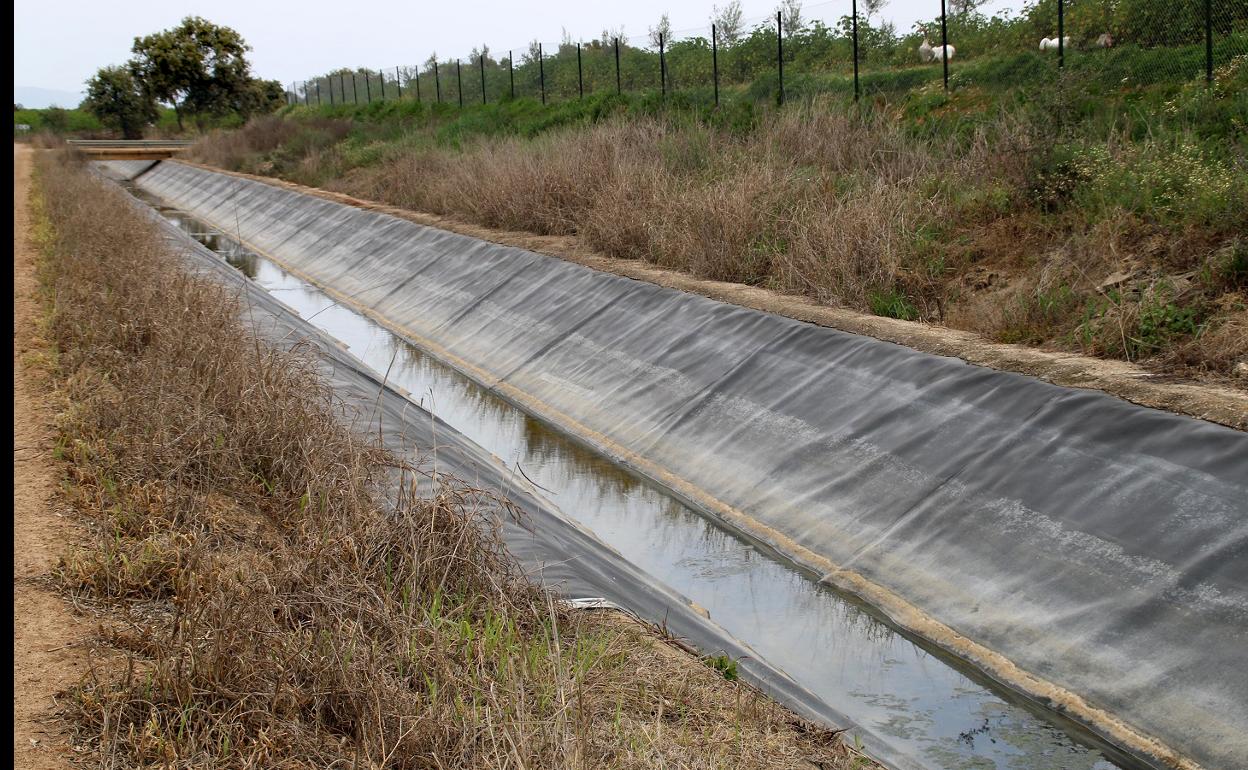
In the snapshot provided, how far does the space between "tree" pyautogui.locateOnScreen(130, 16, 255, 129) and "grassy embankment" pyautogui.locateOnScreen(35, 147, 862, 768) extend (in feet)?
207

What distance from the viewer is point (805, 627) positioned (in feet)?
24.0

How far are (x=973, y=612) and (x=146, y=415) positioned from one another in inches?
206

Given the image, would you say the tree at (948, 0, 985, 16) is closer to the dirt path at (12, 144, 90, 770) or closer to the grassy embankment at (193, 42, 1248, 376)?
the grassy embankment at (193, 42, 1248, 376)

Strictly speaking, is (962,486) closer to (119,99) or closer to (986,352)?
(986,352)

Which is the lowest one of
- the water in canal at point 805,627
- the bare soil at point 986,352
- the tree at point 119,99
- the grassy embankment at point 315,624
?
the water in canal at point 805,627

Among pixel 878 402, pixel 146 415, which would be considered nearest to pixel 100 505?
pixel 146 415

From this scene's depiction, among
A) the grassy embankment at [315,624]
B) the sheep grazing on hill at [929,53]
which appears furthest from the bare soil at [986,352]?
the sheep grazing on hill at [929,53]

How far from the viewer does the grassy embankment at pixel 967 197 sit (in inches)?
379

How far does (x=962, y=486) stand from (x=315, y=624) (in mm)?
4676

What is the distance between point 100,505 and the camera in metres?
6.31

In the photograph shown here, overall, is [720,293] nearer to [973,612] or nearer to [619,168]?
[619,168]

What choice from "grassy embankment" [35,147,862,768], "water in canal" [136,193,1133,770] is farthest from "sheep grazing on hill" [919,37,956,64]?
"grassy embankment" [35,147,862,768]

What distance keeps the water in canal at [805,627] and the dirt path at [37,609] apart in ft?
7.58

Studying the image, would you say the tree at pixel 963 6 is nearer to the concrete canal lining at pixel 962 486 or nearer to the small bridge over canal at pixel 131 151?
the concrete canal lining at pixel 962 486
